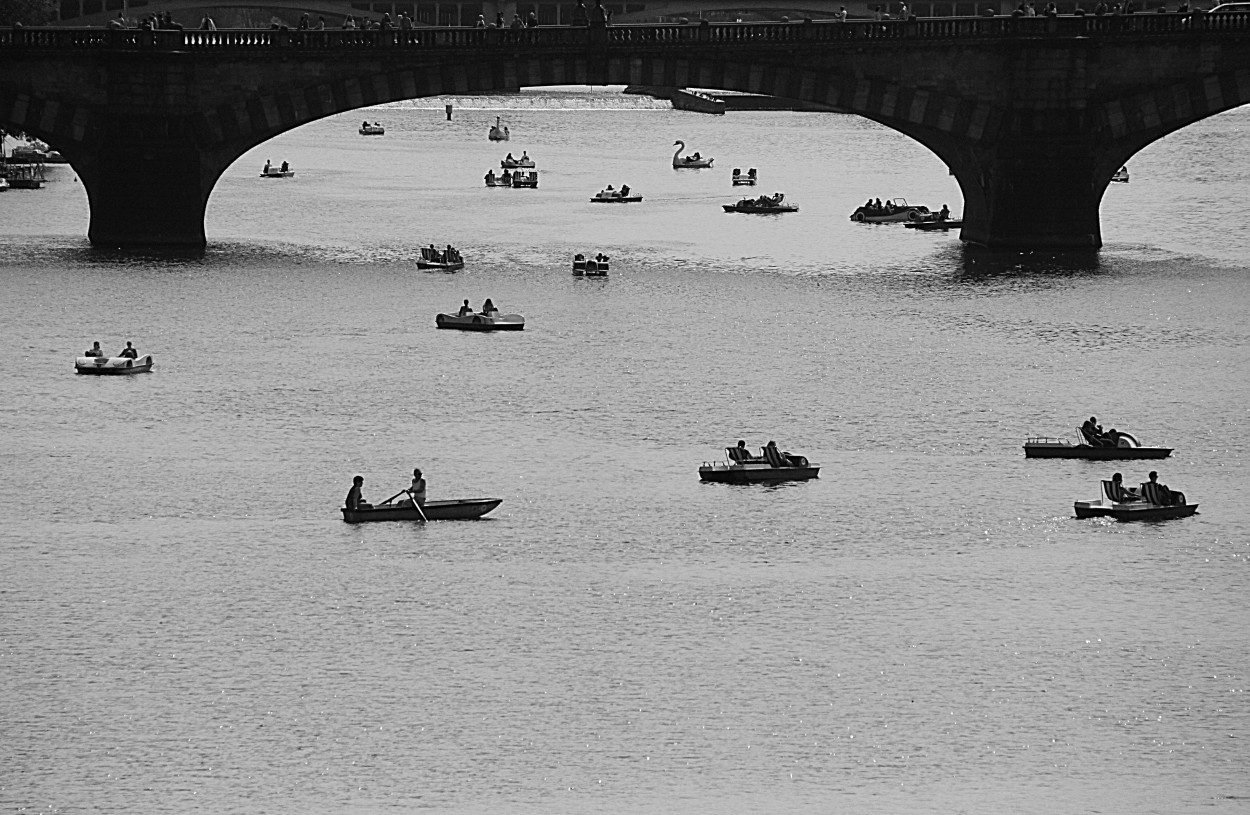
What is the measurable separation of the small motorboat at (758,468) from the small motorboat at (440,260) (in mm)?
46462

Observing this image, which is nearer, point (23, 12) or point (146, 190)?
point (146, 190)

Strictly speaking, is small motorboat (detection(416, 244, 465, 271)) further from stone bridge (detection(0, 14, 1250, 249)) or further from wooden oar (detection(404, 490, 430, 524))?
wooden oar (detection(404, 490, 430, 524))

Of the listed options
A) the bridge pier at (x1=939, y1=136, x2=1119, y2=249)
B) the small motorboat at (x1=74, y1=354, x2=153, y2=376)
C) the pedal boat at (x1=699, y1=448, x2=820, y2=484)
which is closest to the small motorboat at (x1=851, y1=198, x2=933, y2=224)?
the bridge pier at (x1=939, y1=136, x2=1119, y2=249)

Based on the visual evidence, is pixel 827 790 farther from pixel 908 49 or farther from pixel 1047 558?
pixel 908 49

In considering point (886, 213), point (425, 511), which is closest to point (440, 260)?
point (886, 213)

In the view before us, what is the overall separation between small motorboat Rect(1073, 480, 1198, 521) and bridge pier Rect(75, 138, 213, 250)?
63.3 meters

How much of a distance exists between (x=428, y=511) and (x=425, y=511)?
3.1 inches

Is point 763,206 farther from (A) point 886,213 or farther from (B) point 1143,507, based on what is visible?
(B) point 1143,507

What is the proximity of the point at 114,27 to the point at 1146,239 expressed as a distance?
53019 mm

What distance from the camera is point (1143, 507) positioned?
71.7 metres

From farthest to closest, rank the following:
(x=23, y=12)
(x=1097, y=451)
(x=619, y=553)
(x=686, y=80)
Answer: (x=23, y=12)
(x=686, y=80)
(x=1097, y=451)
(x=619, y=553)

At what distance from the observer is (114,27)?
409ft

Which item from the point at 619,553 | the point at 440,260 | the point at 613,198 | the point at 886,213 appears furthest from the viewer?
the point at 613,198

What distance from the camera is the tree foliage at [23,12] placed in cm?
17625
